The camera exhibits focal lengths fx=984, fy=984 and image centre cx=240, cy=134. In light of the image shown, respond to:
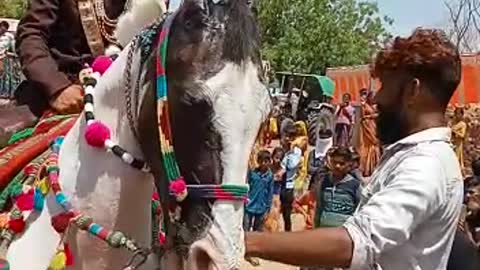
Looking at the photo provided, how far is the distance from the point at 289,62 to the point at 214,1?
138 feet

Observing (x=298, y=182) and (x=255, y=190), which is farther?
(x=298, y=182)

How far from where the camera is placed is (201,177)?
318 centimetres

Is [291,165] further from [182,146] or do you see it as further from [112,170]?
[182,146]

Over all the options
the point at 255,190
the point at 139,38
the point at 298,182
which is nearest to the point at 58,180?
the point at 139,38

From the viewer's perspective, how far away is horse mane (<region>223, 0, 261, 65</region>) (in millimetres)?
3305

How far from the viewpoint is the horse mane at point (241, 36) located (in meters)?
3.30

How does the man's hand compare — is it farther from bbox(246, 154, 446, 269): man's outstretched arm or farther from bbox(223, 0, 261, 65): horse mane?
bbox(246, 154, 446, 269): man's outstretched arm

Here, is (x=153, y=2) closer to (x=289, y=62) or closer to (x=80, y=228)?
(x=80, y=228)

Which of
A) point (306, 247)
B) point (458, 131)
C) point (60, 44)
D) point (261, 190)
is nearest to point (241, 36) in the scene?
point (306, 247)

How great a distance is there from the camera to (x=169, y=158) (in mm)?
3270

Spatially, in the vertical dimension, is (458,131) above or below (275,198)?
above

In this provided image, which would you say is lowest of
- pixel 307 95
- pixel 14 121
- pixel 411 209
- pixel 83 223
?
pixel 307 95

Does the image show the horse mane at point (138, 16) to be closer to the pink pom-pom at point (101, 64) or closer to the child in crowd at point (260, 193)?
the pink pom-pom at point (101, 64)

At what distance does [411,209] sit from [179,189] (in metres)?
0.79
